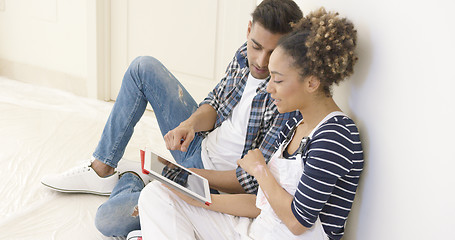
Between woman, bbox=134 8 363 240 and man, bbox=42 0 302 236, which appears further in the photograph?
man, bbox=42 0 302 236

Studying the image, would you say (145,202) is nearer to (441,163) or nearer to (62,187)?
(62,187)

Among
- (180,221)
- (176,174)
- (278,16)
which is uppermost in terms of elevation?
(278,16)

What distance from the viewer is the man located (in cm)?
136

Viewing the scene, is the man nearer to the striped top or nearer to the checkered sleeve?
the checkered sleeve

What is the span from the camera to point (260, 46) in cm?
137

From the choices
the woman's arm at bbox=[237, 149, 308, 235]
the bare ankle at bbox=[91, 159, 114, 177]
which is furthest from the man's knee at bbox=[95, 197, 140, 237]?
the woman's arm at bbox=[237, 149, 308, 235]

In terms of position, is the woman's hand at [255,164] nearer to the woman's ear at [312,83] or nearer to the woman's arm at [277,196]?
the woman's arm at [277,196]

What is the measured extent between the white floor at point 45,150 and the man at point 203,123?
10cm

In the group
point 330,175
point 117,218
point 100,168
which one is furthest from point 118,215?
point 330,175

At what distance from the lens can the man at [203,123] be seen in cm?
136

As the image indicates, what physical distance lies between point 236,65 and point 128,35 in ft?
4.32

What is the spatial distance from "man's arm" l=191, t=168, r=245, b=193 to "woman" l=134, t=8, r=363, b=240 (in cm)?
16

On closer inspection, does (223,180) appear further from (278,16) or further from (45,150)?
(45,150)

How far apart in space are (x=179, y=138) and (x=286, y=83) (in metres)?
0.47
